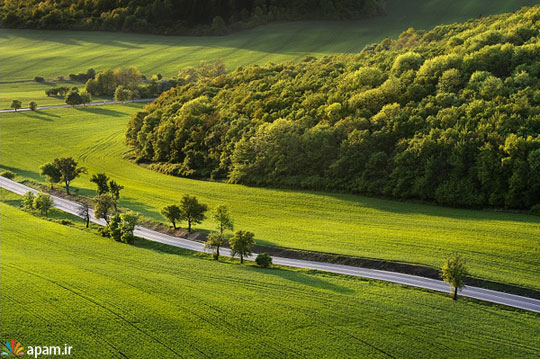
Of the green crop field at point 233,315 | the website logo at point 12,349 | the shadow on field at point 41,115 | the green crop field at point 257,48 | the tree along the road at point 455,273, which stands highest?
the green crop field at point 257,48

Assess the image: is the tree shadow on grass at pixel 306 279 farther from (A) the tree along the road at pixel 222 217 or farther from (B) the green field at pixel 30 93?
(B) the green field at pixel 30 93

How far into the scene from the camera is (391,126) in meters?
82.0

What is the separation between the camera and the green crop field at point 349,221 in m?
56.3

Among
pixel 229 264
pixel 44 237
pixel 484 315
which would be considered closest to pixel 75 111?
pixel 44 237

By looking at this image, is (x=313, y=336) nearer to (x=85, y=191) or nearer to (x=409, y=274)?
(x=409, y=274)

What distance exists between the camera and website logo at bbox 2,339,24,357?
3572 centimetres

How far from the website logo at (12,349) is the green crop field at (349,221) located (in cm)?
3311

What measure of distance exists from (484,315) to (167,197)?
52.7 m

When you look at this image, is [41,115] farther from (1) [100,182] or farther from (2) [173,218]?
(2) [173,218]

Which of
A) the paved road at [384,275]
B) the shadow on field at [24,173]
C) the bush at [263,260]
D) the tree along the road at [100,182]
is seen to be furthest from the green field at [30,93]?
the bush at [263,260]

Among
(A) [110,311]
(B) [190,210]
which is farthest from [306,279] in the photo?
(B) [190,210]

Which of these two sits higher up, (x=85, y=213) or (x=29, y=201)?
(x=29, y=201)

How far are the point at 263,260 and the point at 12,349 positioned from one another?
27.8 metres

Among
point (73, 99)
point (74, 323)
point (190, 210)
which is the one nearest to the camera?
point (74, 323)
